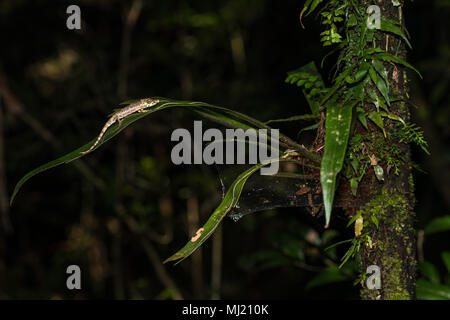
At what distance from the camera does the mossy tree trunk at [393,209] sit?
0.71m

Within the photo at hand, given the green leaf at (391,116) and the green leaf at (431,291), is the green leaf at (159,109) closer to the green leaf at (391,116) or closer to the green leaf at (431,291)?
the green leaf at (391,116)

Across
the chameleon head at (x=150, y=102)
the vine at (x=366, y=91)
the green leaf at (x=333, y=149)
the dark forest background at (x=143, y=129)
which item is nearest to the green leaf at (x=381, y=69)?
the vine at (x=366, y=91)

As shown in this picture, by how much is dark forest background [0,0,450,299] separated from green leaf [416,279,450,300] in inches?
45.8

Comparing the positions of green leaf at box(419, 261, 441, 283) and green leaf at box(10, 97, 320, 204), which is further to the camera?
green leaf at box(419, 261, 441, 283)

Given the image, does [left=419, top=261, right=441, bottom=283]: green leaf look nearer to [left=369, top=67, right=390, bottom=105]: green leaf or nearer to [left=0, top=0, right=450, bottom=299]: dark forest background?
[left=369, top=67, right=390, bottom=105]: green leaf

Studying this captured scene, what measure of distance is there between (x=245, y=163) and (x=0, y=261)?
2.58 metres

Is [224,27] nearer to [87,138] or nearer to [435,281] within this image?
[87,138]

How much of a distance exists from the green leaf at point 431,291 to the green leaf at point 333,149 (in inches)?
22.8

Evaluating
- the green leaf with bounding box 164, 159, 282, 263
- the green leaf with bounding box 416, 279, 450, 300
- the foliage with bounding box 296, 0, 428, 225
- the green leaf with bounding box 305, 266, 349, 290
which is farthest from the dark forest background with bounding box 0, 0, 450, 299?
the green leaf with bounding box 164, 159, 282, 263

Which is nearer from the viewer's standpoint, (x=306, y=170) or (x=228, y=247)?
(x=306, y=170)

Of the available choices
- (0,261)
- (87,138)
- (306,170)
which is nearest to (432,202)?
(87,138)

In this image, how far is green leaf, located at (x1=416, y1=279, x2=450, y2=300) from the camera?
98cm

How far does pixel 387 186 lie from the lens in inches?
28.7

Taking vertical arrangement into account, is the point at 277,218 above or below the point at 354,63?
below
